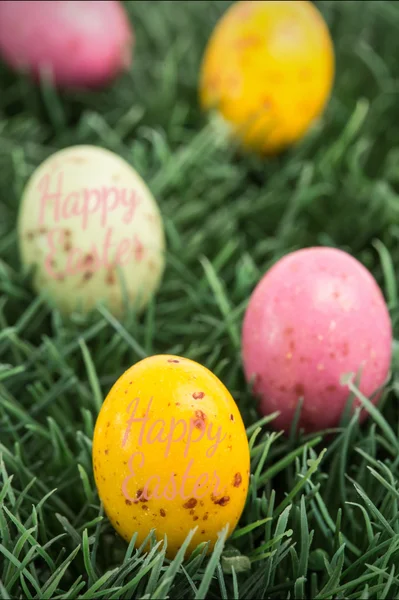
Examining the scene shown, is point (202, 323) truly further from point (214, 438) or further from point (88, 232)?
point (214, 438)

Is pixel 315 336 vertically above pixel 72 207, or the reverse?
pixel 72 207

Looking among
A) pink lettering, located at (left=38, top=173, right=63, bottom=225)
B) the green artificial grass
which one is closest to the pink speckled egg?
the green artificial grass

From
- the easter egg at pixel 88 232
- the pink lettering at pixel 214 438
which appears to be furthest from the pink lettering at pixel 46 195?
the pink lettering at pixel 214 438

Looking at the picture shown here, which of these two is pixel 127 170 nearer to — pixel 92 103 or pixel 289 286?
pixel 289 286

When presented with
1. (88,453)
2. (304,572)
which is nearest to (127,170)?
(88,453)

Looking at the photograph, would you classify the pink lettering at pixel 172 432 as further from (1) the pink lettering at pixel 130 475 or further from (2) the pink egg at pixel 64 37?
(2) the pink egg at pixel 64 37

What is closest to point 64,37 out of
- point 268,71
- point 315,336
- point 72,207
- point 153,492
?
point 268,71
